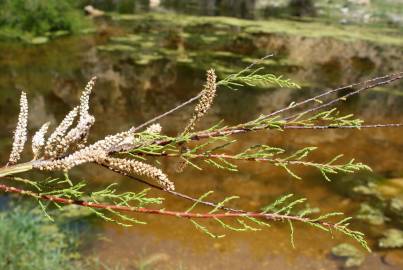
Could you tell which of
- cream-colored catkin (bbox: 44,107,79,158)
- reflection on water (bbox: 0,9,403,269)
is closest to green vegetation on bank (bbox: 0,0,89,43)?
reflection on water (bbox: 0,9,403,269)

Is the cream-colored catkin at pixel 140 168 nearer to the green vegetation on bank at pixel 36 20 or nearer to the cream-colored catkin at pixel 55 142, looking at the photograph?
the cream-colored catkin at pixel 55 142

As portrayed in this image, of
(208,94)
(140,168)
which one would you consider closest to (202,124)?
(208,94)

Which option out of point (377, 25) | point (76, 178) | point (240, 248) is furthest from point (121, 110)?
point (377, 25)

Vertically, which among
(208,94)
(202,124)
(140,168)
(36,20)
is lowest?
(202,124)

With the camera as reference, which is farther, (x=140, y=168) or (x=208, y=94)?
(x=208, y=94)

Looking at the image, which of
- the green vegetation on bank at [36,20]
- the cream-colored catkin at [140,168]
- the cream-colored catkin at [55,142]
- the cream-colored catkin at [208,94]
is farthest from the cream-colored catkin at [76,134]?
the green vegetation on bank at [36,20]

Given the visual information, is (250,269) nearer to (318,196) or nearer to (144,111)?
(318,196)

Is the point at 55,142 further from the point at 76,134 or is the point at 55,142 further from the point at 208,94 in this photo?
the point at 208,94

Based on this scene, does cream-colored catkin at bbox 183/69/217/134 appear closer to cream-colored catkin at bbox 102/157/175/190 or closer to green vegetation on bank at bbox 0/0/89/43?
cream-colored catkin at bbox 102/157/175/190
